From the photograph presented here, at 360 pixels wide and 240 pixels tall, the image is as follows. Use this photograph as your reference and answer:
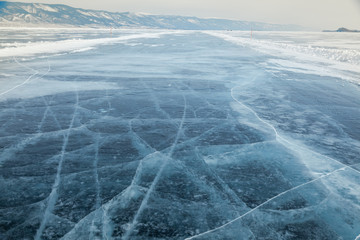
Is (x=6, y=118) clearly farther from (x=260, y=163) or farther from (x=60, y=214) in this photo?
(x=260, y=163)

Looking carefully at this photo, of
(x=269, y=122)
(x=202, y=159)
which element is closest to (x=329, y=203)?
(x=202, y=159)

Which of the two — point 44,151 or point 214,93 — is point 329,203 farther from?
point 214,93

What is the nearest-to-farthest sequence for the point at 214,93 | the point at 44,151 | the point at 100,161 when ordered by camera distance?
the point at 100,161 < the point at 44,151 < the point at 214,93

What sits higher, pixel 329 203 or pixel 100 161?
pixel 329 203

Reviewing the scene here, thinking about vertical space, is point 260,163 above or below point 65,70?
above

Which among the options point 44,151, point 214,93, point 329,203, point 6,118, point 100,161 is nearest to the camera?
point 329,203

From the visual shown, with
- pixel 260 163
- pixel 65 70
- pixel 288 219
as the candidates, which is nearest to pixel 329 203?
pixel 288 219

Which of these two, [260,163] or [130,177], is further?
[260,163]

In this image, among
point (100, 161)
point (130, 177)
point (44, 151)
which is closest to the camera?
point (130, 177)

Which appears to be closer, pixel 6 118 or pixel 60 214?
pixel 60 214
